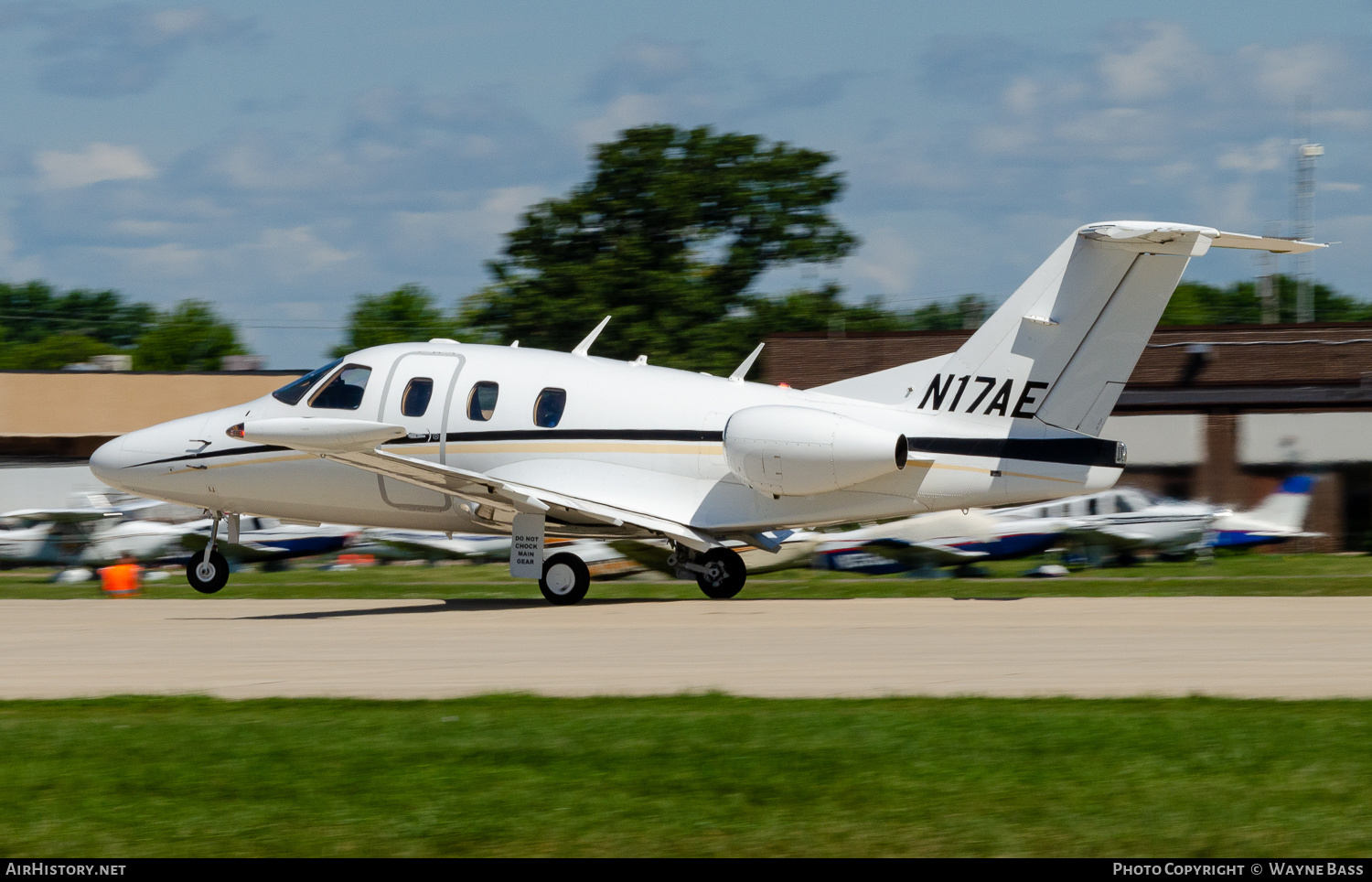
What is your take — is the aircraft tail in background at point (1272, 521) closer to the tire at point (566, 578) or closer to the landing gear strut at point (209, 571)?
the tire at point (566, 578)

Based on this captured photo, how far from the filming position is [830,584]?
25469mm

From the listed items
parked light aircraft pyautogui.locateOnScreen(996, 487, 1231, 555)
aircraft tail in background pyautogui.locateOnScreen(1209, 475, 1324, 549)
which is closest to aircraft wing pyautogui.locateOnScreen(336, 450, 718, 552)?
parked light aircraft pyautogui.locateOnScreen(996, 487, 1231, 555)

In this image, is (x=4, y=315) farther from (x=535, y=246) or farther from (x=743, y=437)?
(x=743, y=437)

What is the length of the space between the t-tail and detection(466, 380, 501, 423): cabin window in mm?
5744

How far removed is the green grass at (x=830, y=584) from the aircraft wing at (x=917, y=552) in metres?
0.57

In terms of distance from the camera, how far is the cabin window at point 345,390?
21.1m

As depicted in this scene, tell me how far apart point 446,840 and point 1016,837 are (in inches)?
101

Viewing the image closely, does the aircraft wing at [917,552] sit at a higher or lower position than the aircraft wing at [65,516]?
lower

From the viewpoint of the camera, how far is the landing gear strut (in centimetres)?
2283

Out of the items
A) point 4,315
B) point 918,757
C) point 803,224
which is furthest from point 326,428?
point 4,315

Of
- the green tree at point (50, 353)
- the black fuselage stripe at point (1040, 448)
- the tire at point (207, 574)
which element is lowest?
the tire at point (207, 574)

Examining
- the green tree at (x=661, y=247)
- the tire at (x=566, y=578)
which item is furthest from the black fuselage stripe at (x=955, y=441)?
the green tree at (x=661, y=247)

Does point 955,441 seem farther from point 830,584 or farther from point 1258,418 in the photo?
point 1258,418

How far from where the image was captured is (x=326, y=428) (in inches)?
704
